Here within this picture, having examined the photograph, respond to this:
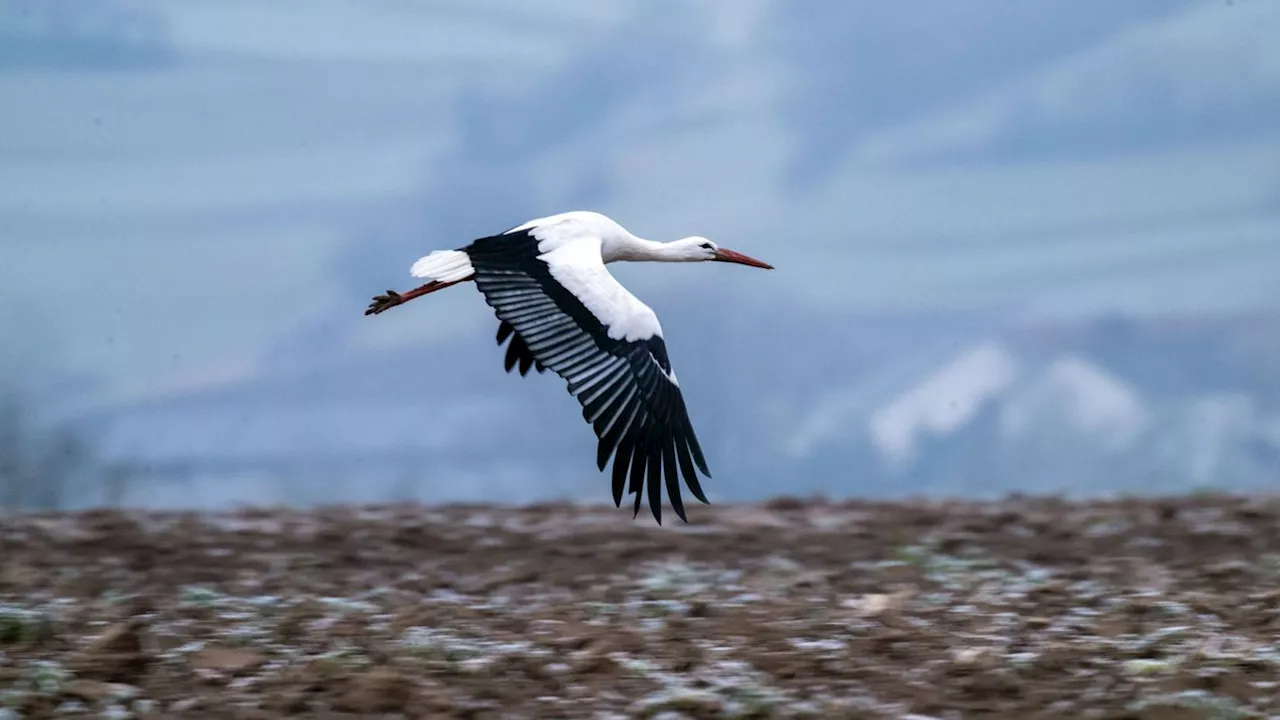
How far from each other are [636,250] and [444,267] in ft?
3.74

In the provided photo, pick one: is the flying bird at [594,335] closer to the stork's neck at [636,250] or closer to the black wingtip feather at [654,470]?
the black wingtip feather at [654,470]

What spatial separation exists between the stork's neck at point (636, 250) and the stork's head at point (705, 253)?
0.04m

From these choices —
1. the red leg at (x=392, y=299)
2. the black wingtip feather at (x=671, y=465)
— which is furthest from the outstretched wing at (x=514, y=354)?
the black wingtip feather at (x=671, y=465)

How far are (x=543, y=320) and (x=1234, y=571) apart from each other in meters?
3.58

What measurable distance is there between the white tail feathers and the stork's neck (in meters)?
0.72

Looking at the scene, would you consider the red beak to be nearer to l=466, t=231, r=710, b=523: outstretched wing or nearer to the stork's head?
the stork's head

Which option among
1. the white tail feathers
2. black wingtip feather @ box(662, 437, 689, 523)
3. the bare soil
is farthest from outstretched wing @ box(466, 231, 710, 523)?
the bare soil

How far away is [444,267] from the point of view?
24.3 feet

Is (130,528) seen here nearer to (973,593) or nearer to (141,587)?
(141,587)

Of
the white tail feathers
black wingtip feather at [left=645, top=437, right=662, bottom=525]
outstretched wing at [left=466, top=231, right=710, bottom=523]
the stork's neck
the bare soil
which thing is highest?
the stork's neck

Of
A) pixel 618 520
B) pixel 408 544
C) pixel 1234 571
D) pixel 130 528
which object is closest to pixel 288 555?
pixel 408 544

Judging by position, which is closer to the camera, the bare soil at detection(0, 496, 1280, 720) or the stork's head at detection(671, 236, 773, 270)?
the bare soil at detection(0, 496, 1280, 720)

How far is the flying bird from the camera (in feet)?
20.9

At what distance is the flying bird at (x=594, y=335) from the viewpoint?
6.38 m
